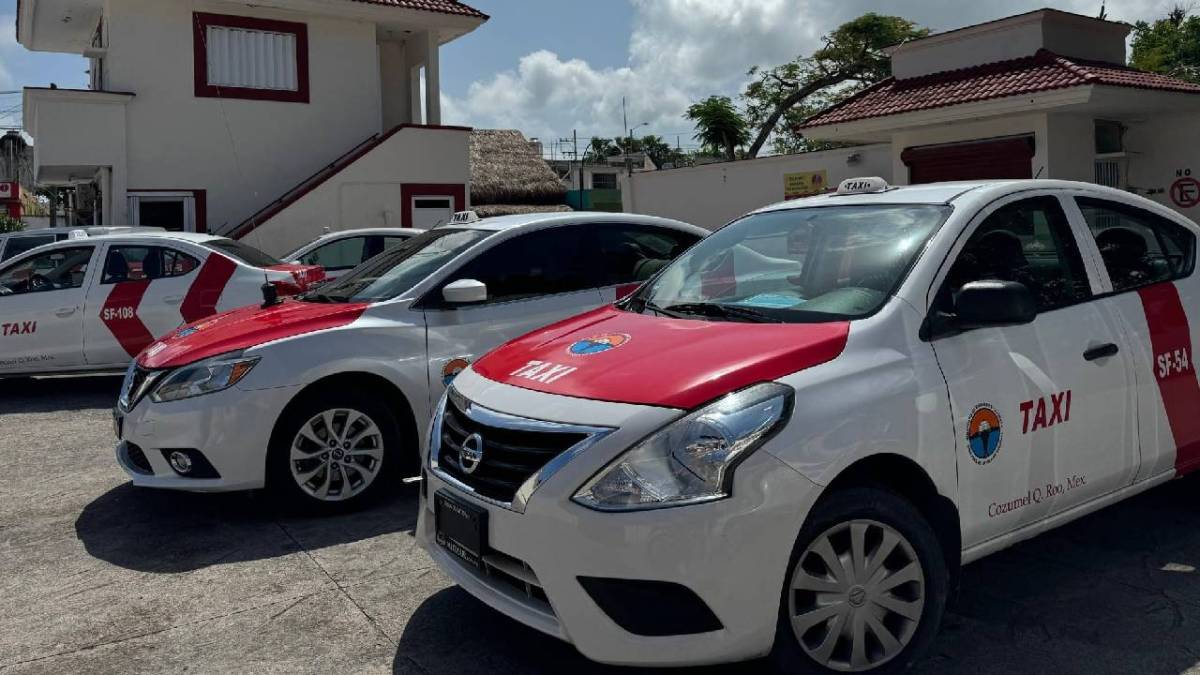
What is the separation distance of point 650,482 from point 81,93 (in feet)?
55.4

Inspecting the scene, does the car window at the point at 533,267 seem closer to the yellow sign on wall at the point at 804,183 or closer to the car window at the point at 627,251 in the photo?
the car window at the point at 627,251

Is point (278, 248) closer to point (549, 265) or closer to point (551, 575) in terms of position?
point (549, 265)

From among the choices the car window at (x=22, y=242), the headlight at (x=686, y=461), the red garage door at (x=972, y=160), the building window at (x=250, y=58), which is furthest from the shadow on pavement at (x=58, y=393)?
the red garage door at (x=972, y=160)

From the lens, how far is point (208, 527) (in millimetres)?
5242

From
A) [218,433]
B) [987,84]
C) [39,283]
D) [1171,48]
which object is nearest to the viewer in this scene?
[218,433]

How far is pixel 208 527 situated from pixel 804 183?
2014 centimetres

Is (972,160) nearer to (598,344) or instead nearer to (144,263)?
(144,263)

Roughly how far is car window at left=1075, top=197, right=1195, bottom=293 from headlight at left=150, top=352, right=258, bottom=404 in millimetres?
3933


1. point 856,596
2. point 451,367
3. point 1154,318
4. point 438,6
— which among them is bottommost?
point 856,596

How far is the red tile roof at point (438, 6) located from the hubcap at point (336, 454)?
51.3ft

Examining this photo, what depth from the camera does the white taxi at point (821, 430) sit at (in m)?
2.90

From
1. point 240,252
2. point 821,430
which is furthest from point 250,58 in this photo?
point 821,430

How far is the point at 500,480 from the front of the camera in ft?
10.5

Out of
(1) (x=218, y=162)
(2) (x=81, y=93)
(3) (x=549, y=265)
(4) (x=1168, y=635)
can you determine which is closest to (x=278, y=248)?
(1) (x=218, y=162)
